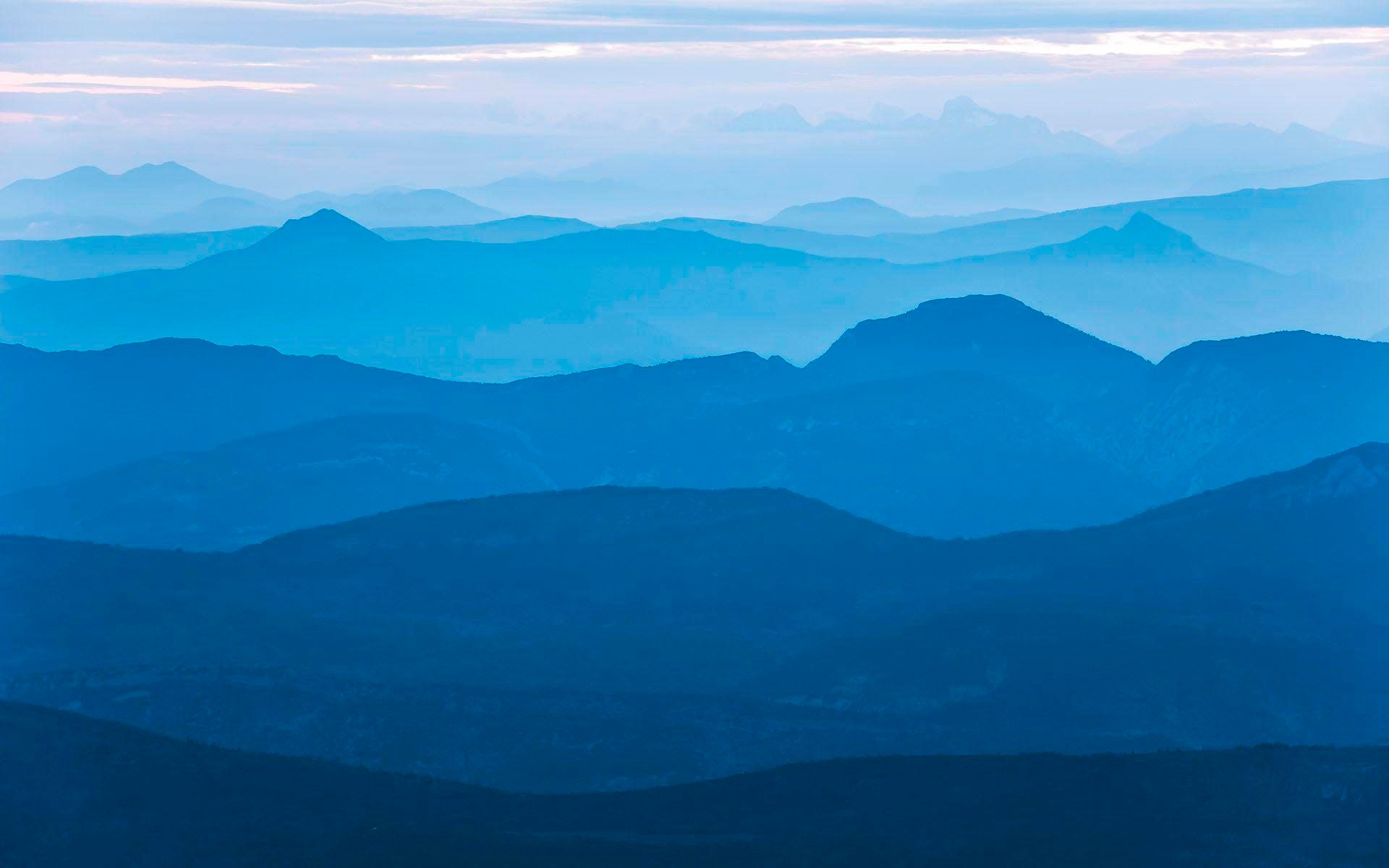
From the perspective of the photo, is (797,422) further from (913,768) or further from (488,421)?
(913,768)

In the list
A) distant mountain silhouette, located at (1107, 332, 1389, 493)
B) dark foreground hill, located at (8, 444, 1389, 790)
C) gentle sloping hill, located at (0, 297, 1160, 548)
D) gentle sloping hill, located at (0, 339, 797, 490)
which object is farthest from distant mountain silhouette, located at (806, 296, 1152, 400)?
dark foreground hill, located at (8, 444, 1389, 790)

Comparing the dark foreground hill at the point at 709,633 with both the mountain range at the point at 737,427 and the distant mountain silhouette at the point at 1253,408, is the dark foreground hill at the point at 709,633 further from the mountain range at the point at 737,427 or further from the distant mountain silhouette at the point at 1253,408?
the distant mountain silhouette at the point at 1253,408

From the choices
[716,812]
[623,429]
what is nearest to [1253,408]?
[623,429]

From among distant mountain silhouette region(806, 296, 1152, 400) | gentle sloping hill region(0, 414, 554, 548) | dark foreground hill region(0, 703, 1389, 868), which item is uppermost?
distant mountain silhouette region(806, 296, 1152, 400)

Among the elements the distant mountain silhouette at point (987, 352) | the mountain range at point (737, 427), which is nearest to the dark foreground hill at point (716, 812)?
the mountain range at point (737, 427)

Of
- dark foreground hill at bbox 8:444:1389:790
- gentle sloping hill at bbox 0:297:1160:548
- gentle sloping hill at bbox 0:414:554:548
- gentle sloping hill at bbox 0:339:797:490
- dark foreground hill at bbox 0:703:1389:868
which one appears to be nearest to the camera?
dark foreground hill at bbox 0:703:1389:868

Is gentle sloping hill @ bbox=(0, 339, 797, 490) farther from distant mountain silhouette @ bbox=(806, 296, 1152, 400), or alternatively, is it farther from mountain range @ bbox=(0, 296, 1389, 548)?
distant mountain silhouette @ bbox=(806, 296, 1152, 400)

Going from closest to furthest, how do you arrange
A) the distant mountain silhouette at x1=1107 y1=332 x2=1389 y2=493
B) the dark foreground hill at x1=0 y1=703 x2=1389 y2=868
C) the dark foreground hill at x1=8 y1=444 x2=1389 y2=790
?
the dark foreground hill at x1=0 y1=703 x2=1389 y2=868 → the dark foreground hill at x1=8 y1=444 x2=1389 y2=790 → the distant mountain silhouette at x1=1107 y1=332 x2=1389 y2=493

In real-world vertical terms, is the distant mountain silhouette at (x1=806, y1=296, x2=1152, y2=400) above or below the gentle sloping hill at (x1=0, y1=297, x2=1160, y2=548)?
above
